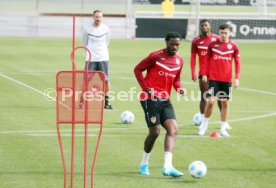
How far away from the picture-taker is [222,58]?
18.2 metres

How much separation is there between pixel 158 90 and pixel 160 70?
0.35 meters

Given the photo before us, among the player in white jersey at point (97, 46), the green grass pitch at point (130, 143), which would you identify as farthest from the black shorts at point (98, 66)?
the green grass pitch at point (130, 143)

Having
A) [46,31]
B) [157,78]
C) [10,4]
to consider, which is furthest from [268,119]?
[10,4]

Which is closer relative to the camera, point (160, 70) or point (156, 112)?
point (156, 112)

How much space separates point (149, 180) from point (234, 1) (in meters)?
40.0

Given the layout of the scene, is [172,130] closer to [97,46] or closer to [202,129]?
[202,129]

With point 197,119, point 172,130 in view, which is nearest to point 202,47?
point 197,119

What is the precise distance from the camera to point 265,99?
2498 cm

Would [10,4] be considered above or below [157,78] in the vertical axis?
below

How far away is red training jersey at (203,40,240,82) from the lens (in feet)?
59.5

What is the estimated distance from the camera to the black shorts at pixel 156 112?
14.1m

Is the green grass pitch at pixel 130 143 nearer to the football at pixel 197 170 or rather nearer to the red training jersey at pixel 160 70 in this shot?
the football at pixel 197 170

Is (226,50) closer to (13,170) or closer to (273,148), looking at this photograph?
(273,148)

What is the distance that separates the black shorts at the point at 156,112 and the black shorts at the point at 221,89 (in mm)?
4131
